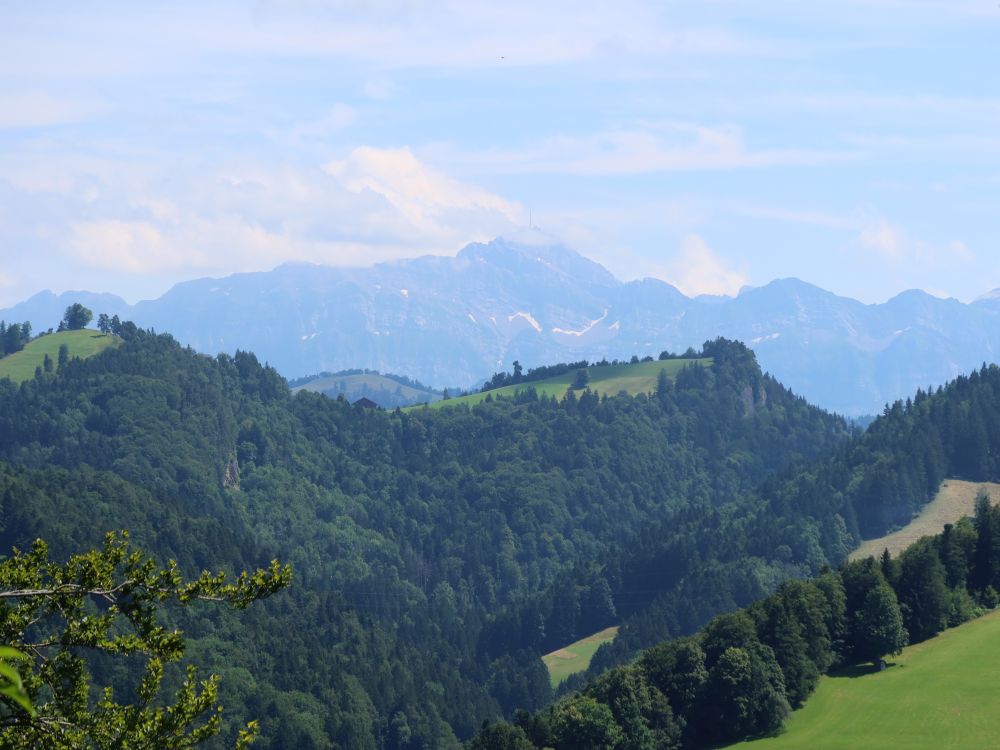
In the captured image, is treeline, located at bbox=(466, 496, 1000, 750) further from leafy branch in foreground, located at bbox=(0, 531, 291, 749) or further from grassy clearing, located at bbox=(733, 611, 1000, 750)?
leafy branch in foreground, located at bbox=(0, 531, 291, 749)

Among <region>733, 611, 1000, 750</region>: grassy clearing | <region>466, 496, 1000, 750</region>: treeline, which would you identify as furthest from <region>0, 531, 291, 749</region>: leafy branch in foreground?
<region>466, 496, 1000, 750</region>: treeline

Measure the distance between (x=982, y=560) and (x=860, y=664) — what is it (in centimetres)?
2797

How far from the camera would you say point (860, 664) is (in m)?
128

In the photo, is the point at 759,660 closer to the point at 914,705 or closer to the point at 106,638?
the point at 914,705

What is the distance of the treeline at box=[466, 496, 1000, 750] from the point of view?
367 feet

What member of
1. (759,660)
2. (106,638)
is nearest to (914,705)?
(759,660)

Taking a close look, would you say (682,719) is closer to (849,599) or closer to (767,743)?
(767,743)

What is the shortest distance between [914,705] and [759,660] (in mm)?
12176

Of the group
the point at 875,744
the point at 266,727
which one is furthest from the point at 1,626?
the point at 266,727

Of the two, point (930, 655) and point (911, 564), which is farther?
point (911, 564)

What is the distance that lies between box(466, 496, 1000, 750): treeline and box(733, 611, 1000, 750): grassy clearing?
2.18 meters

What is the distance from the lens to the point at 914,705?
364ft

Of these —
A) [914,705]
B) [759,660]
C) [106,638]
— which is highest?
[106,638]

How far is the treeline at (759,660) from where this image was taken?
367 ft
